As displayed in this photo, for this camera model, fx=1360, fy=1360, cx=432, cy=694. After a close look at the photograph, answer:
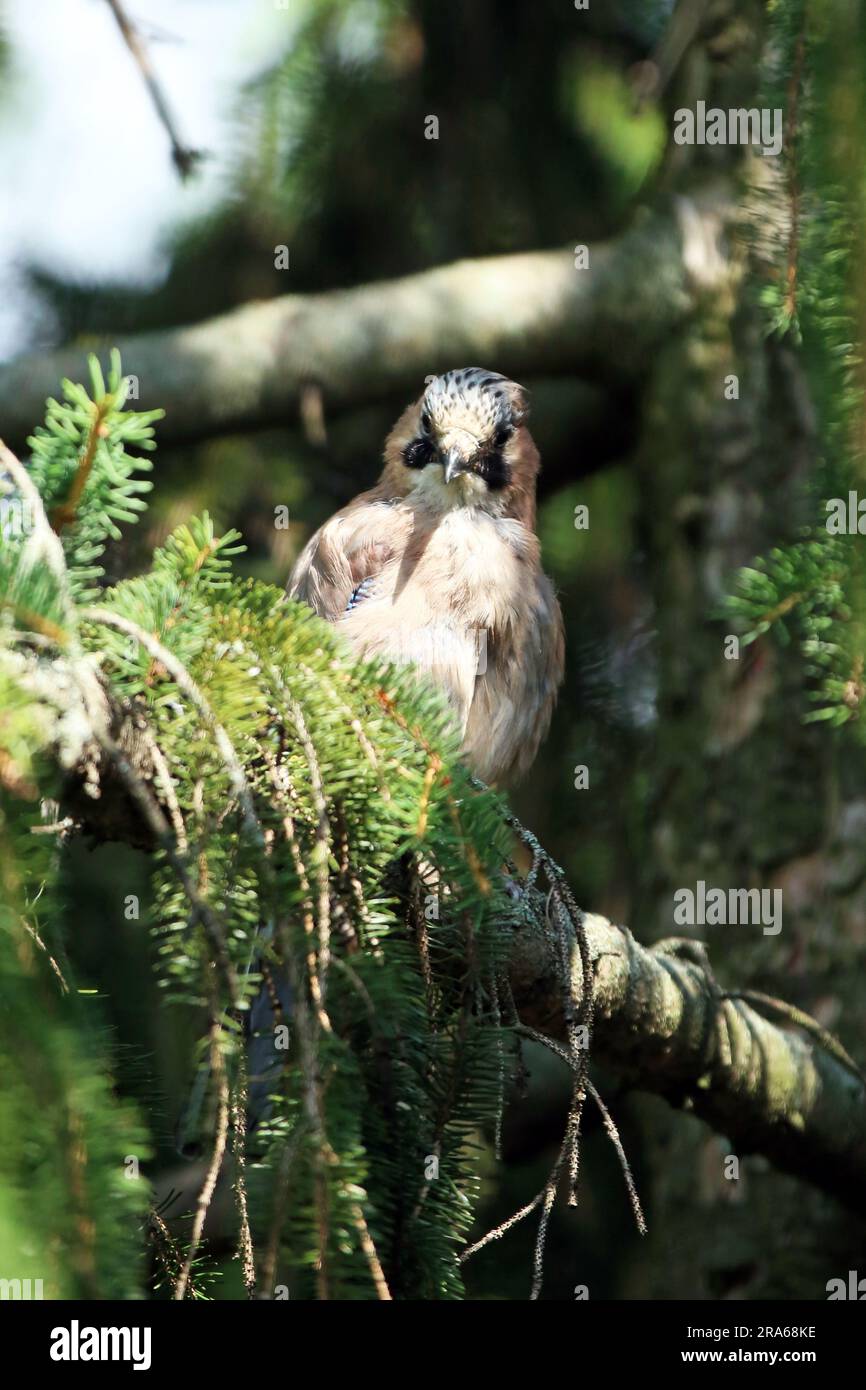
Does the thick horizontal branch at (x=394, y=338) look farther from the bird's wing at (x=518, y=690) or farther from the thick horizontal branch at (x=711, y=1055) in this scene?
the thick horizontal branch at (x=711, y=1055)

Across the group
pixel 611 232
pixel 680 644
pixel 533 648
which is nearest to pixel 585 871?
pixel 680 644

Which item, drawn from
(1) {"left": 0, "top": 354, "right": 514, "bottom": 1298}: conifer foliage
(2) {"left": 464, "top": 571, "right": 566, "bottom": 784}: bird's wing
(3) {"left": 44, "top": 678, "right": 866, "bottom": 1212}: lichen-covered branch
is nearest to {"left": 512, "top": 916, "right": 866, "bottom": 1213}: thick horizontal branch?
(3) {"left": 44, "top": 678, "right": 866, "bottom": 1212}: lichen-covered branch

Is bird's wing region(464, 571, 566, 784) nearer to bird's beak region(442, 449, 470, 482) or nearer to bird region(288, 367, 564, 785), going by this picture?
bird region(288, 367, 564, 785)

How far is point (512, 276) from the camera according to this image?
385cm

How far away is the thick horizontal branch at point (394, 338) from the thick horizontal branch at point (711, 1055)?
185 centimetres

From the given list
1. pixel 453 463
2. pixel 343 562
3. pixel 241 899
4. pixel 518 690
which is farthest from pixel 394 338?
pixel 241 899

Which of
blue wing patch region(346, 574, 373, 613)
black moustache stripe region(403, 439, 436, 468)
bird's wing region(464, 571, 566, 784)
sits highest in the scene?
black moustache stripe region(403, 439, 436, 468)

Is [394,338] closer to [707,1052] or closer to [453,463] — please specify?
[453,463]

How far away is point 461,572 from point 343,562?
0.32 m

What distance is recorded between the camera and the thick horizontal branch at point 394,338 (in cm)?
362

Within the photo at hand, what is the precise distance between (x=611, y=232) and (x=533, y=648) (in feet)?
6.44

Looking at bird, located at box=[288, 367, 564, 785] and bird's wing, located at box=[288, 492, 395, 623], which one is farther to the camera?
bird's wing, located at box=[288, 492, 395, 623]

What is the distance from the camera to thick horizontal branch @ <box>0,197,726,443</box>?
3615 millimetres

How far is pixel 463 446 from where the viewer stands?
342cm
